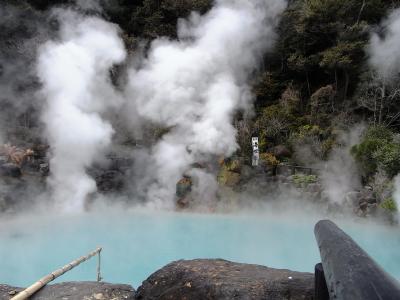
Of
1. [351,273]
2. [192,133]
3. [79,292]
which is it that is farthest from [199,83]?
[351,273]

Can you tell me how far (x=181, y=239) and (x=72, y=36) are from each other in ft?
31.9

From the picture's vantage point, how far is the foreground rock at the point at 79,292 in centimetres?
213

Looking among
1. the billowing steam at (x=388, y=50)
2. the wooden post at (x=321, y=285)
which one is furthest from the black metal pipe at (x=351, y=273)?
the billowing steam at (x=388, y=50)

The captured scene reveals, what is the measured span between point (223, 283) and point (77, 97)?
10732 mm

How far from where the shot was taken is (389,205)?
7816 mm

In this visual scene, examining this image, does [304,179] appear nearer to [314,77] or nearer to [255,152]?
[255,152]

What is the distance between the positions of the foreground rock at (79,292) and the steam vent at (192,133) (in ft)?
7.80

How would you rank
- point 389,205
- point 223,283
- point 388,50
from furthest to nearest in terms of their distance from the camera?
point 388,50
point 389,205
point 223,283

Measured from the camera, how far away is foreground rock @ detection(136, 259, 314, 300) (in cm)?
175

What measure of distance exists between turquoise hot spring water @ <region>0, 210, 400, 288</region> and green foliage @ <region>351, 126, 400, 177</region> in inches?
57.8

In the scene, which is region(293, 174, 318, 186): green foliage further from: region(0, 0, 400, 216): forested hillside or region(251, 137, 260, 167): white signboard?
region(251, 137, 260, 167): white signboard

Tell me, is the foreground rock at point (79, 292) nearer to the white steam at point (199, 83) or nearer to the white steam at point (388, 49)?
the white steam at point (199, 83)

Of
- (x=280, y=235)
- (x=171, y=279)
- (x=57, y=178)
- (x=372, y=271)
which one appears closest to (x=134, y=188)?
(x=57, y=178)

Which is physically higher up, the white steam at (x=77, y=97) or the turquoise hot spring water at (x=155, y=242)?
the white steam at (x=77, y=97)
